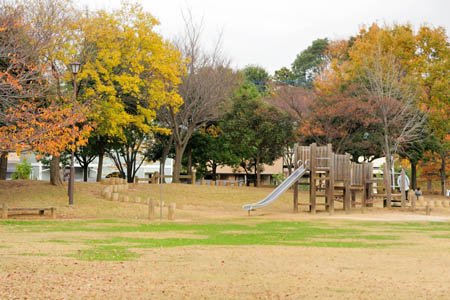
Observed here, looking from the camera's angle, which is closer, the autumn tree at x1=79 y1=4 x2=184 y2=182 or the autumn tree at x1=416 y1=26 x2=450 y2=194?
the autumn tree at x1=79 y1=4 x2=184 y2=182

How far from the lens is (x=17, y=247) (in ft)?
55.6

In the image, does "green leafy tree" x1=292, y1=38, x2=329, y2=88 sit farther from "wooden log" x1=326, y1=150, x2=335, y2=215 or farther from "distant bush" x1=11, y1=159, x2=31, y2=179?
"wooden log" x1=326, y1=150, x2=335, y2=215

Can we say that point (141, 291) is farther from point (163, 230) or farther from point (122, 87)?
point (122, 87)

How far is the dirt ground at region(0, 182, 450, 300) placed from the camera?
1122cm

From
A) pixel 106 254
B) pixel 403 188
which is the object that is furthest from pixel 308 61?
pixel 106 254

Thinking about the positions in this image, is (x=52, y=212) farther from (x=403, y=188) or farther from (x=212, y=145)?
(x=212, y=145)

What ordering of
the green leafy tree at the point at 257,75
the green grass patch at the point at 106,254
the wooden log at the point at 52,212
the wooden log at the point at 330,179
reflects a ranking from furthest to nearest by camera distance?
the green leafy tree at the point at 257,75, the wooden log at the point at 330,179, the wooden log at the point at 52,212, the green grass patch at the point at 106,254

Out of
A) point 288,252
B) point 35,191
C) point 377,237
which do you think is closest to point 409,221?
point 377,237

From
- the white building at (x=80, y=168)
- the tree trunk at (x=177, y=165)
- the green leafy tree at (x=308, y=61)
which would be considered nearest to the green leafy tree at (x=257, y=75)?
the green leafy tree at (x=308, y=61)

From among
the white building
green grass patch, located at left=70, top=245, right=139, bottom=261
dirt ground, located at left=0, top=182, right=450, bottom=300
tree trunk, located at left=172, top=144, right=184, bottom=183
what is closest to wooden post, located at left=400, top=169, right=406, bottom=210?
tree trunk, located at left=172, top=144, right=184, bottom=183

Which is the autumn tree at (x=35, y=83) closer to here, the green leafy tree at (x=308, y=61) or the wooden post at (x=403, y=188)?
the wooden post at (x=403, y=188)

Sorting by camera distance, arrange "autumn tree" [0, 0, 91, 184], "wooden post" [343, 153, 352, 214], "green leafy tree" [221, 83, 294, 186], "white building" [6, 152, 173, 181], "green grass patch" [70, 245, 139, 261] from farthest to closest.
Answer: "white building" [6, 152, 173, 181], "green leafy tree" [221, 83, 294, 186], "wooden post" [343, 153, 352, 214], "autumn tree" [0, 0, 91, 184], "green grass patch" [70, 245, 139, 261]

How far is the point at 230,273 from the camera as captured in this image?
1314 centimetres

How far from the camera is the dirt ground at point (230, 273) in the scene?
36.8 ft
